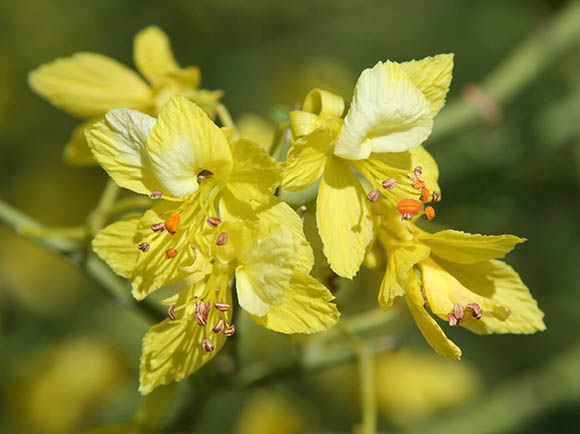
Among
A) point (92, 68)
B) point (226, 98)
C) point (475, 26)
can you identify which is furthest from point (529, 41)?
point (226, 98)

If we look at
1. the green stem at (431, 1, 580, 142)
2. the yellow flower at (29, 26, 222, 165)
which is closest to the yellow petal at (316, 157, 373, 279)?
the yellow flower at (29, 26, 222, 165)

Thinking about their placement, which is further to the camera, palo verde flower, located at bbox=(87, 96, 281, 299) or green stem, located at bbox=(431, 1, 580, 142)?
green stem, located at bbox=(431, 1, 580, 142)

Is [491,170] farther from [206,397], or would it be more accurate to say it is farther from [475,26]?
[475,26]

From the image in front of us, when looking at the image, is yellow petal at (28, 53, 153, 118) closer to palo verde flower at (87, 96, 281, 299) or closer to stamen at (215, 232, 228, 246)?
palo verde flower at (87, 96, 281, 299)

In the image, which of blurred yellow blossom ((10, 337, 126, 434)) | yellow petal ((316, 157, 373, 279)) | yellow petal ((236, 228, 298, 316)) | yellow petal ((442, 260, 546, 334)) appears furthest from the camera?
blurred yellow blossom ((10, 337, 126, 434))

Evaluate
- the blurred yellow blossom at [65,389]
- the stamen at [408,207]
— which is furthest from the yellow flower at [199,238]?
the blurred yellow blossom at [65,389]
